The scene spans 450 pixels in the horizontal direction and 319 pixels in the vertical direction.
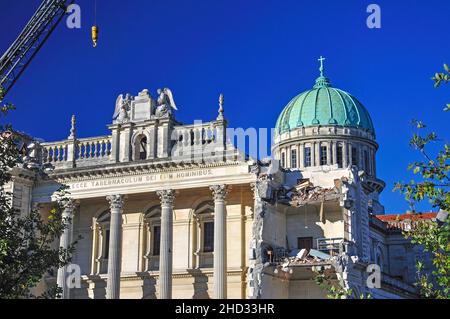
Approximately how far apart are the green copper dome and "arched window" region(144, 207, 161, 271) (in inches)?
1028

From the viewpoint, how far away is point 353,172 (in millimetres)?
43969

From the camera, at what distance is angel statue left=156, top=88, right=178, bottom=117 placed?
4947 cm

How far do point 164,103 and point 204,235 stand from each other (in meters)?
8.99

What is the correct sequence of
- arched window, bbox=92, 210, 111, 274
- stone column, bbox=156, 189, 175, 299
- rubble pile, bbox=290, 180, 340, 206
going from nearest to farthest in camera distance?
rubble pile, bbox=290, 180, 340, 206 < stone column, bbox=156, 189, 175, 299 < arched window, bbox=92, 210, 111, 274

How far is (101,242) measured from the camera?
52094 millimetres

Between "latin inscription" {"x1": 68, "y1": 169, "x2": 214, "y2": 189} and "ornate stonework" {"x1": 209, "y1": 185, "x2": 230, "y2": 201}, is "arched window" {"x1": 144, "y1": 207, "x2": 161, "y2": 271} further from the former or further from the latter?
"ornate stonework" {"x1": 209, "y1": 185, "x2": 230, "y2": 201}

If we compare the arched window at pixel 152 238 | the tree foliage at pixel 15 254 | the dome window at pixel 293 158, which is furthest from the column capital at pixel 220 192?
the dome window at pixel 293 158

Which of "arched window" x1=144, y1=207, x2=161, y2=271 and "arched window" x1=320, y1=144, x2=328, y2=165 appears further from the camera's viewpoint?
Result: "arched window" x1=320, y1=144, x2=328, y2=165

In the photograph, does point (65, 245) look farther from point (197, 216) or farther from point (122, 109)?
point (122, 109)

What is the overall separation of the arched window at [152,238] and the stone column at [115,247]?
2486 millimetres

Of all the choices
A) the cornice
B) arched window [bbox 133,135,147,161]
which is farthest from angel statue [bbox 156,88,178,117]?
the cornice
